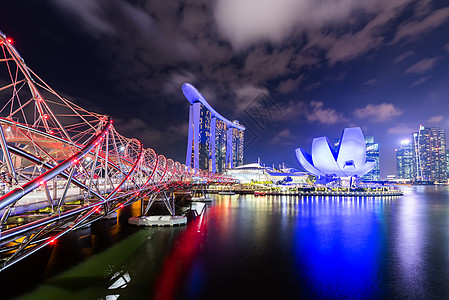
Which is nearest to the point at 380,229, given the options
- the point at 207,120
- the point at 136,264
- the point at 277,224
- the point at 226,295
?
the point at 277,224

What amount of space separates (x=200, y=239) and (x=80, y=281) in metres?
8.47

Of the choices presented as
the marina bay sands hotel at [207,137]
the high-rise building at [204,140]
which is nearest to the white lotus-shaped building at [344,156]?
the marina bay sands hotel at [207,137]

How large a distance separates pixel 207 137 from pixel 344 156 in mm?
71764

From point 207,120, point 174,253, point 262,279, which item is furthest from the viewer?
point 207,120

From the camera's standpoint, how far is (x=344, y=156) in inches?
2518

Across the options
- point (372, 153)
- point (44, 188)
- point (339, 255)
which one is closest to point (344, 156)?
point (339, 255)

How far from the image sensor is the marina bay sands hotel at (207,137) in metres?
92.0

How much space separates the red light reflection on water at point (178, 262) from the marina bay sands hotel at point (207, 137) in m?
65.7

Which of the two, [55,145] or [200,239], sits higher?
[55,145]

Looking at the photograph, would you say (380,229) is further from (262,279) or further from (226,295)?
(226,295)

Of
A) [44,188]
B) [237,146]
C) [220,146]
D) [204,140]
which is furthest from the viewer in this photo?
[237,146]

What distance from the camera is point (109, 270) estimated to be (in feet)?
38.7

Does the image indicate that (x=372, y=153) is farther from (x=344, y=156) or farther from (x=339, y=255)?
(x=339, y=255)

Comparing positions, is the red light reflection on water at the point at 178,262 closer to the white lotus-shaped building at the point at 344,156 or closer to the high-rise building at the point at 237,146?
the white lotus-shaped building at the point at 344,156
